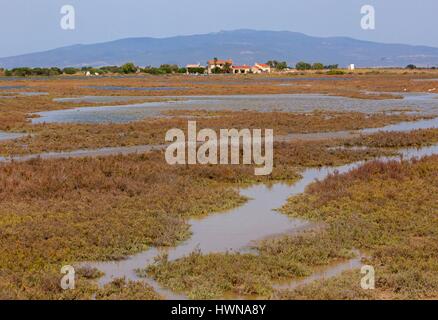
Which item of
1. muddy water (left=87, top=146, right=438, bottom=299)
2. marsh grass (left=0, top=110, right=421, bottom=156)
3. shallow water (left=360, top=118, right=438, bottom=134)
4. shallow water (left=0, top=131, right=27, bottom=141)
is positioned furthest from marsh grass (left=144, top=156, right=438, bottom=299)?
shallow water (left=0, top=131, right=27, bottom=141)

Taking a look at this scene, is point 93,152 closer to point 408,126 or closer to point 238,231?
point 238,231

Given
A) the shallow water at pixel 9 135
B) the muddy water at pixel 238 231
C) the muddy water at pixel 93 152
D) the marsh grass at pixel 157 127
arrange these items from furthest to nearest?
the shallow water at pixel 9 135, the marsh grass at pixel 157 127, the muddy water at pixel 93 152, the muddy water at pixel 238 231

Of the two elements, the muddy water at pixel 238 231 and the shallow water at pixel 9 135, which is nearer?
the muddy water at pixel 238 231

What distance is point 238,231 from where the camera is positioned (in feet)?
48.4

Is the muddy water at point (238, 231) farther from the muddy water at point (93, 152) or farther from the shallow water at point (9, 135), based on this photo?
the shallow water at point (9, 135)

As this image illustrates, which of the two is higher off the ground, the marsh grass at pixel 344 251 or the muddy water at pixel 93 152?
the muddy water at pixel 93 152

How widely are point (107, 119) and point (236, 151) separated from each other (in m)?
20.1

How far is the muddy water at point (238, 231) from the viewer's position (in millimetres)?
11820

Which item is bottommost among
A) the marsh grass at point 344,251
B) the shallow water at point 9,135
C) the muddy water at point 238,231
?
the muddy water at point 238,231

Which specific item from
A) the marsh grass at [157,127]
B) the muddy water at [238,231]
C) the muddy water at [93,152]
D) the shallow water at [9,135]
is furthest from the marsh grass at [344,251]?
the shallow water at [9,135]

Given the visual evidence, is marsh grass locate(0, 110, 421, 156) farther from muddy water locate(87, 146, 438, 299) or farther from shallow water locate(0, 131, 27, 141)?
muddy water locate(87, 146, 438, 299)

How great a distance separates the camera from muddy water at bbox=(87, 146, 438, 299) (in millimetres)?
11820
